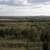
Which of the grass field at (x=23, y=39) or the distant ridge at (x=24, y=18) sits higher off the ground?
the distant ridge at (x=24, y=18)

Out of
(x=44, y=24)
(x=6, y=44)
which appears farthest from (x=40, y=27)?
(x=6, y=44)

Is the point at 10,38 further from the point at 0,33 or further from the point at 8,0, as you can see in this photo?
the point at 8,0

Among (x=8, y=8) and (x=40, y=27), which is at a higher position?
(x=8, y=8)

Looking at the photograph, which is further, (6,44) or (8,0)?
(8,0)

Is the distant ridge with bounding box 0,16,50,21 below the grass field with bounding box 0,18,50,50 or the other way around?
the other way around

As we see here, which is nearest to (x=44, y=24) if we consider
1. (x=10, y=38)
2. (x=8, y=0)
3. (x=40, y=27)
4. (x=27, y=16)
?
(x=40, y=27)

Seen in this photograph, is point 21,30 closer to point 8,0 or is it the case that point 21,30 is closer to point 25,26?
point 25,26

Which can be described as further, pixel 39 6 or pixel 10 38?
pixel 39 6

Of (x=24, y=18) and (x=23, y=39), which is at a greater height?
(x=24, y=18)

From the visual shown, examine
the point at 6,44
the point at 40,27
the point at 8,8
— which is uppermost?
the point at 8,8
